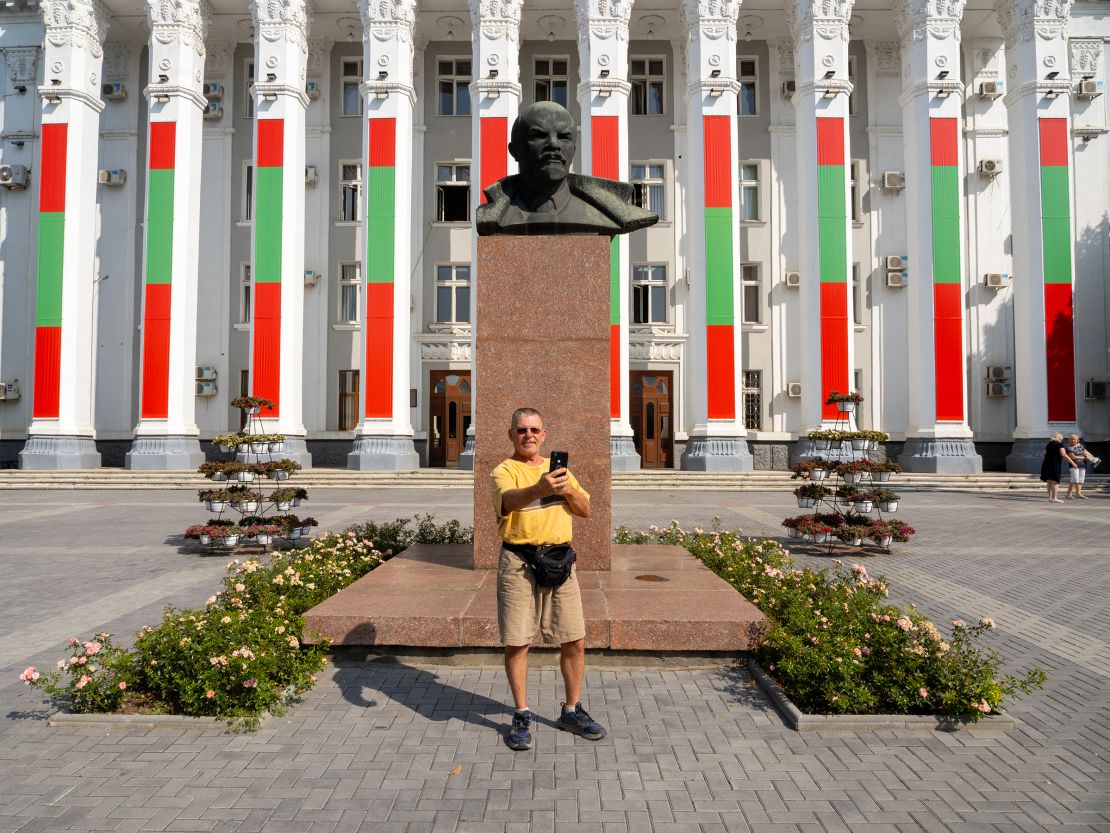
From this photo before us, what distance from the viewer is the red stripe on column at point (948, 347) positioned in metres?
23.0

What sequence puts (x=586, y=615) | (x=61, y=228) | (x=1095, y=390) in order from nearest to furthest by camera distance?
1. (x=586, y=615)
2. (x=61, y=228)
3. (x=1095, y=390)

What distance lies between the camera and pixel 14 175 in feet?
83.9

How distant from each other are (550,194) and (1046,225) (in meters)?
23.4

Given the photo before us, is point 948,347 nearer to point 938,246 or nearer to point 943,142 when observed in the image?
point 938,246

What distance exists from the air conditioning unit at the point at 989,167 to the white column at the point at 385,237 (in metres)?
20.1

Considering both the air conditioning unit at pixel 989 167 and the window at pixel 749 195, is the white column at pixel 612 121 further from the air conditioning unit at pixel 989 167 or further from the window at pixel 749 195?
the air conditioning unit at pixel 989 167

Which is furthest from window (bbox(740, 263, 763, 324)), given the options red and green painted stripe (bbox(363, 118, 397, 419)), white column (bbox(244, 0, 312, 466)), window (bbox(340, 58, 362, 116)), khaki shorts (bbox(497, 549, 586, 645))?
khaki shorts (bbox(497, 549, 586, 645))

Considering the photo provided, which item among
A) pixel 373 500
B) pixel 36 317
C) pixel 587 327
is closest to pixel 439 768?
pixel 587 327

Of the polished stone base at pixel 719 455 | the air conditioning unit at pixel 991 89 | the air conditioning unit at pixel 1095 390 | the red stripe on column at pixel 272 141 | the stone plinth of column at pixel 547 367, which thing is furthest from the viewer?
the air conditioning unit at pixel 991 89

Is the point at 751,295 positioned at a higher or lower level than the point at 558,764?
higher

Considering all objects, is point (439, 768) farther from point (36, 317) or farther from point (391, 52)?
point (36, 317)

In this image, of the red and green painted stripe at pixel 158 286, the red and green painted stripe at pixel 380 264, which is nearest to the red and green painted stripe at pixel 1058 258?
the red and green painted stripe at pixel 380 264

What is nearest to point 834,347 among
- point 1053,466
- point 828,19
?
point 1053,466

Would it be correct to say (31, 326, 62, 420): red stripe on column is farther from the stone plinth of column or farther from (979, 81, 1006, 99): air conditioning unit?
(979, 81, 1006, 99): air conditioning unit
